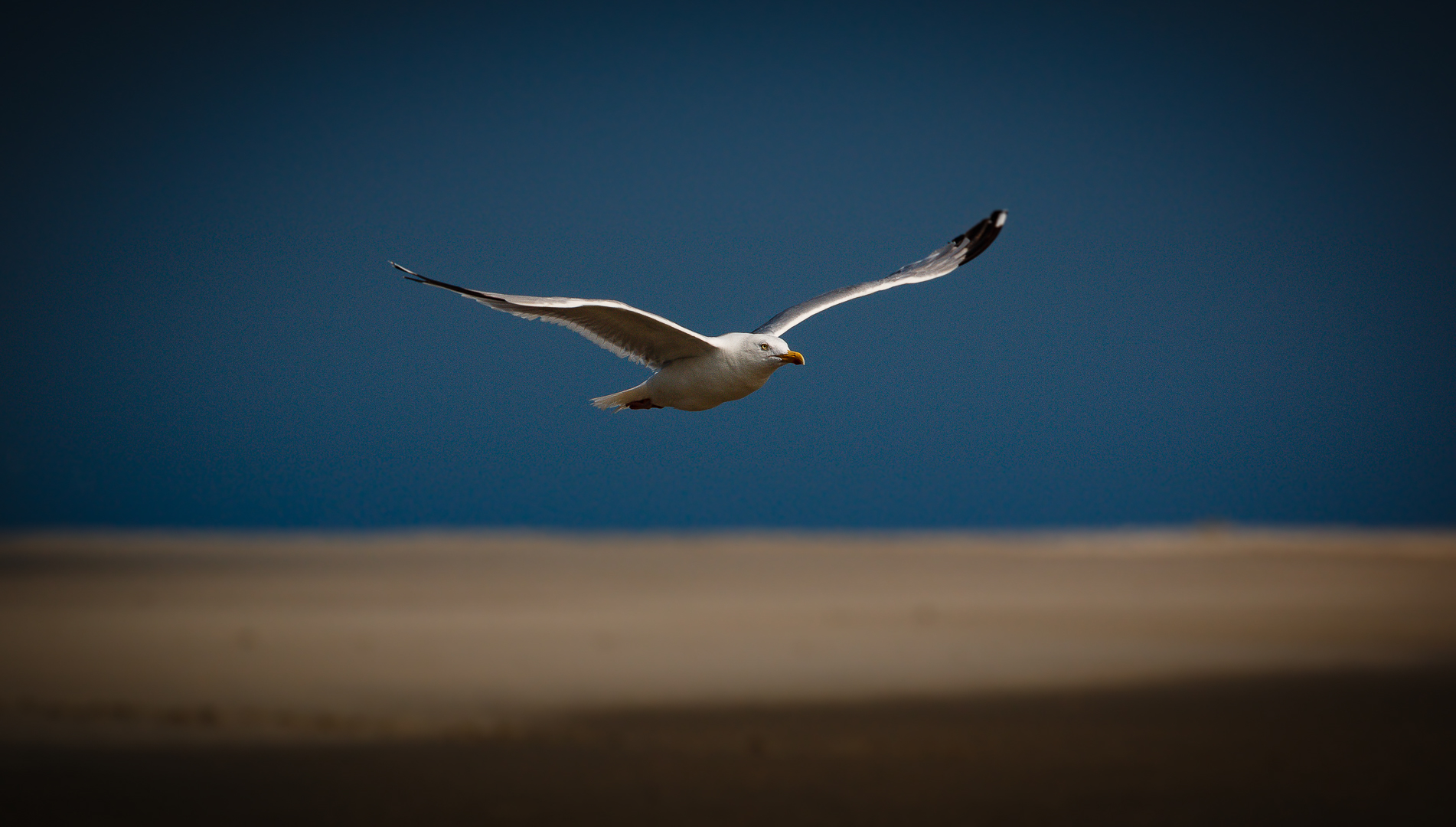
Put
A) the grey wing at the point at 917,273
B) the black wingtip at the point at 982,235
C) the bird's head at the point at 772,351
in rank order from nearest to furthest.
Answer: the bird's head at the point at 772,351 → the grey wing at the point at 917,273 → the black wingtip at the point at 982,235

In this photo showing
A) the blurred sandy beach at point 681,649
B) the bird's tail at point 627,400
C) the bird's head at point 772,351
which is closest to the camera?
the bird's head at point 772,351

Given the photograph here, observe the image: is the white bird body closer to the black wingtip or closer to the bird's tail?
the bird's tail

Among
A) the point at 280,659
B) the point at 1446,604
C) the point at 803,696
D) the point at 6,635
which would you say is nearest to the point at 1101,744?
the point at 803,696

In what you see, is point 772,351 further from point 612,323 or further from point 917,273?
point 917,273

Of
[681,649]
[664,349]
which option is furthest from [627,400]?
[681,649]

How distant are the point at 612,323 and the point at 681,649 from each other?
19959 mm

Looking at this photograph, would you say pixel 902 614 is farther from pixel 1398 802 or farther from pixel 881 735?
pixel 1398 802

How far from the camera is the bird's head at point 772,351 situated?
930 centimetres

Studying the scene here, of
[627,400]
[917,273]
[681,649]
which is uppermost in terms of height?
[917,273]

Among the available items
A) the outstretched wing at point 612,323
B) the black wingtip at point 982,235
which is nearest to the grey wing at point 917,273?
the black wingtip at point 982,235

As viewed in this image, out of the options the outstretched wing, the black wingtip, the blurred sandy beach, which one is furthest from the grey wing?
the blurred sandy beach

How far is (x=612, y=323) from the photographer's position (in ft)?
32.0

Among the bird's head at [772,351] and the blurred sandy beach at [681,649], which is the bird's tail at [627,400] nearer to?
the bird's head at [772,351]

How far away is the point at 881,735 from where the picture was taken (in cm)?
2033
